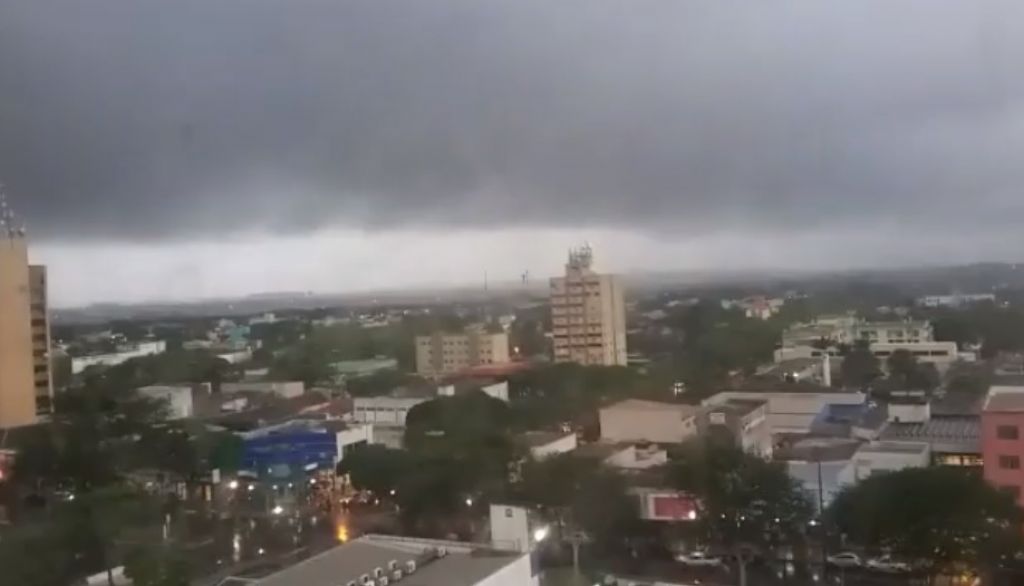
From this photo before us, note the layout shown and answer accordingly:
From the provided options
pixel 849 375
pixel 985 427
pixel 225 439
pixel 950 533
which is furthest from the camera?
pixel 225 439

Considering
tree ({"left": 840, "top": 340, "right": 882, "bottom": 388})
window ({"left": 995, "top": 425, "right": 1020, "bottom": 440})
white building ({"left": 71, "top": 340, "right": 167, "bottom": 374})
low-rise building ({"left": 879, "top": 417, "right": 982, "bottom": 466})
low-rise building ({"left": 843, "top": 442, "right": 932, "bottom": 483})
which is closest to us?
window ({"left": 995, "top": 425, "right": 1020, "bottom": 440})

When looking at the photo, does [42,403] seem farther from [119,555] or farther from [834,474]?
[834,474]

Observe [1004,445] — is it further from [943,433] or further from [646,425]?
[646,425]

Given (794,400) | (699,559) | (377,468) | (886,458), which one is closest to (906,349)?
(794,400)

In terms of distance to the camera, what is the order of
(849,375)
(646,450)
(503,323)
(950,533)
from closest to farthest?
(950,533) < (646,450) < (849,375) < (503,323)

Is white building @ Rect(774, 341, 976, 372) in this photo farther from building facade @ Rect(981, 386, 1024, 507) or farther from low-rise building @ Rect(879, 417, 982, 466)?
building facade @ Rect(981, 386, 1024, 507)

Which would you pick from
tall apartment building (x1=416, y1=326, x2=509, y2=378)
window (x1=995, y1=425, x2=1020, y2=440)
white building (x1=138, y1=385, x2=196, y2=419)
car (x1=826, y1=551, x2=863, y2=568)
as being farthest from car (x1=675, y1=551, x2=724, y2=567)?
white building (x1=138, y1=385, x2=196, y2=419)

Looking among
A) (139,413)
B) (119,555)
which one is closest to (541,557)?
(119,555)
